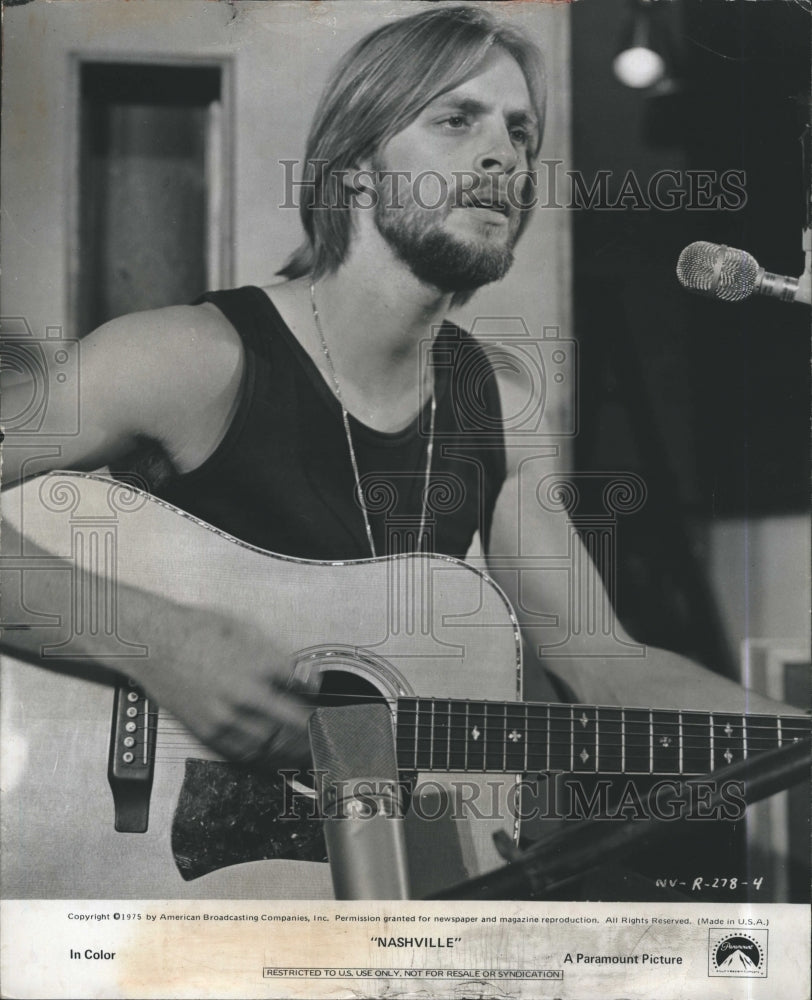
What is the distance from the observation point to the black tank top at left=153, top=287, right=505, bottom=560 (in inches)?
93.3

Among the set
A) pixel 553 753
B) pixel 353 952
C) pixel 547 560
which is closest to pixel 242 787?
pixel 353 952

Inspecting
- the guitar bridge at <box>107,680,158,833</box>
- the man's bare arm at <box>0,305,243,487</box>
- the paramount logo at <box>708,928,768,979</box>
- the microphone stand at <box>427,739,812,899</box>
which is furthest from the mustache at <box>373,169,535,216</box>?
the paramount logo at <box>708,928,768,979</box>

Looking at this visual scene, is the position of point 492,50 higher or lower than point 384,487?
higher

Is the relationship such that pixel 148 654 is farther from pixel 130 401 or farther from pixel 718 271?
pixel 718 271

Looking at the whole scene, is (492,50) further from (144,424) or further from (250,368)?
(144,424)

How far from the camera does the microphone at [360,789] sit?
231 cm

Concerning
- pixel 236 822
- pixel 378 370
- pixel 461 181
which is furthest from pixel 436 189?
pixel 236 822

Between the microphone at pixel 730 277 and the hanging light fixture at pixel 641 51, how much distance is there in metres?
0.40

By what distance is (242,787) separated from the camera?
92.4 inches

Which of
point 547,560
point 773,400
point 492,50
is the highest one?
point 492,50

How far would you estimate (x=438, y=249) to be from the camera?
244 centimetres

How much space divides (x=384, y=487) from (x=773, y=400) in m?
0.93

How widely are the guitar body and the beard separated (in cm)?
65

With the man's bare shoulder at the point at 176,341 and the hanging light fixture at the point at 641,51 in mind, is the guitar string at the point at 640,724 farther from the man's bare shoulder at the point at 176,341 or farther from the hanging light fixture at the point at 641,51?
the hanging light fixture at the point at 641,51
